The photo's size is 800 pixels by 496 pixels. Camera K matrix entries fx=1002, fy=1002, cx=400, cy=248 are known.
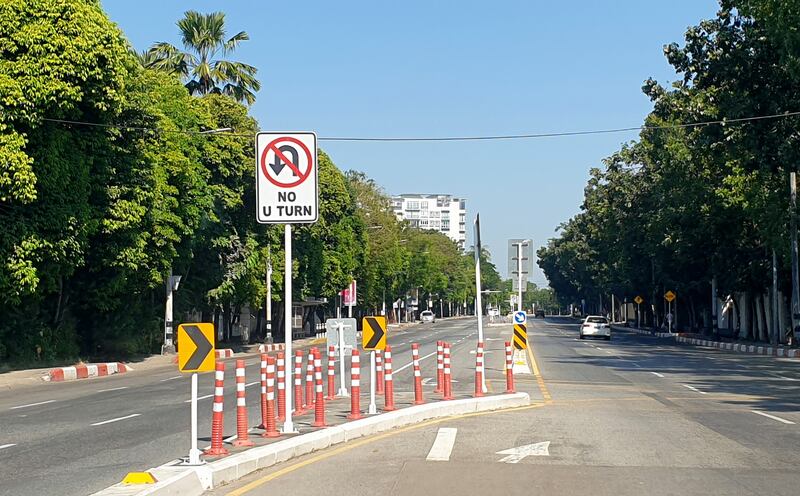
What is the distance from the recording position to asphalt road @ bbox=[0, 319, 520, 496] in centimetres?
1112

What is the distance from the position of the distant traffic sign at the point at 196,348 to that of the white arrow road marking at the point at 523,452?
3733mm

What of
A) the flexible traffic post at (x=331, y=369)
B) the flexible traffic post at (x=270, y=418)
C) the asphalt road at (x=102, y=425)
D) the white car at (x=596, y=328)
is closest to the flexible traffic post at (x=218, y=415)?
the asphalt road at (x=102, y=425)

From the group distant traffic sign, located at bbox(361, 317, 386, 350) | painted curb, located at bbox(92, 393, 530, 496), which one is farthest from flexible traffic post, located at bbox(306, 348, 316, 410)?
painted curb, located at bbox(92, 393, 530, 496)

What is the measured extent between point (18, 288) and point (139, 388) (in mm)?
5775

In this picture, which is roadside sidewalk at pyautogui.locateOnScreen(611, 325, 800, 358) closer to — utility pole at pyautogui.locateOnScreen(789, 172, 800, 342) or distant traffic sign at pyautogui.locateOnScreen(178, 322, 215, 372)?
utility pole at pyautogui.locateOnScreen(789, 172, 800, 342)

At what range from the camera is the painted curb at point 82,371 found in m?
31.2

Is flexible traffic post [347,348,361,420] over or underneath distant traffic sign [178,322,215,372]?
underneath

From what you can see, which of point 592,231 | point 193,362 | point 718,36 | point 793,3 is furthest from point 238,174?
point 592,231

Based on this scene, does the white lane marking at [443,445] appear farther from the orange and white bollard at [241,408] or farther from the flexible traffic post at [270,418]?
the orange and white bollard at [241,408]

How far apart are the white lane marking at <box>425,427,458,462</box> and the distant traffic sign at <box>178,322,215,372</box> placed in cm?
302

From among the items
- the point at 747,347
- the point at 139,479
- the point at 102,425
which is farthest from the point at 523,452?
the point at 747,347

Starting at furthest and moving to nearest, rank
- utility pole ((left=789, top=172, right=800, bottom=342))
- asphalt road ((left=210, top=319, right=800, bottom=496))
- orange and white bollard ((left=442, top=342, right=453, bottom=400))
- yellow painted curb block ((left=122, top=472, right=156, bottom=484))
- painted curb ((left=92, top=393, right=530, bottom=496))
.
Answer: utility pole ((left=789, top=172, right=800, bottom=342)), orange and white bollard ((left=442, top=342, right=453, bottom=400)), asphalt road ((left=210, top=319, right=800, bottom=496)), painted curb ((left=92, top=393, right=530, bottom=496)), yellow painted curb block ((left=122, top=472, right=156, bottom=484))

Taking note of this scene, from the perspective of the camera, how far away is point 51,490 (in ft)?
32.9

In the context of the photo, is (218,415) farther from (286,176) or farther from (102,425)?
(102,425)
